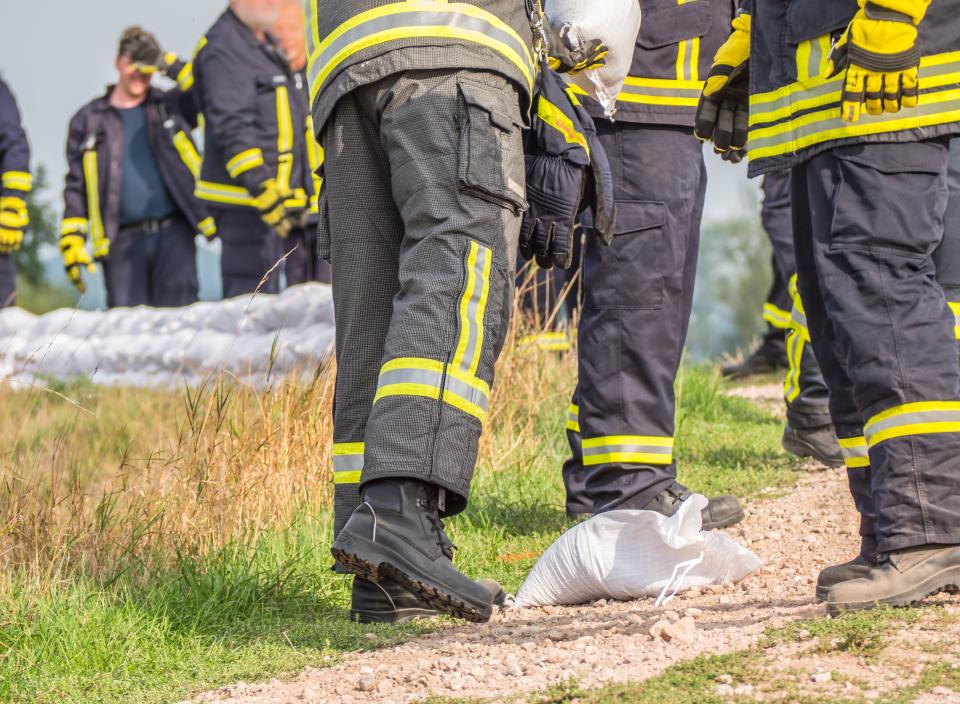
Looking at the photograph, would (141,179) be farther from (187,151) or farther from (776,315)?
(776,315)

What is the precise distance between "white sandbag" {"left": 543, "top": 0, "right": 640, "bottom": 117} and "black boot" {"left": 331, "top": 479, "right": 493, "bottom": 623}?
1.18 metres

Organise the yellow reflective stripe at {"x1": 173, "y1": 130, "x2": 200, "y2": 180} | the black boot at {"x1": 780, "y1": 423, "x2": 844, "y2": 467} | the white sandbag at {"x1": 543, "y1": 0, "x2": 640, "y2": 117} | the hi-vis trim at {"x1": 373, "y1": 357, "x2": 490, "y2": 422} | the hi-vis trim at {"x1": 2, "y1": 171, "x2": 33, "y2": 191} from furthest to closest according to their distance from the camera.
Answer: the hi-vis trim at {"x1": 2, "y1": 171, "x2": 33, "y2": 191} → the yellow reflective stripe at {"x1": 173, "y1": 130, "x2": 200, "y2": 180} → the black boot at {"x1": 780, "y1": 423, "x2": 844, "y2": 467} → the white sandbag at {"x1": 543, "y1": 0, "x2": 640, "y2": 117} → the hi-vis trim at {"x1": 373, "y1": 357, "x2": 490, "y2": 422}

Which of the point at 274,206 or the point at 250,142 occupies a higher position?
the point at 250,142

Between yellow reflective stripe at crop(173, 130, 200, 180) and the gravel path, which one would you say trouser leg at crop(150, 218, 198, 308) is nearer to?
yellow reflective stripe at crop(173, 130, 200, 180)

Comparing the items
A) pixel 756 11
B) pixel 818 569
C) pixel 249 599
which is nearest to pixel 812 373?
pixel 818 569

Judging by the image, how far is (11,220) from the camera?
416 inches

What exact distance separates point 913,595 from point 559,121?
1.36 meters

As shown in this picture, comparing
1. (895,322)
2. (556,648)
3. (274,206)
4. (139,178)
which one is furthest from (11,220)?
(895,322)

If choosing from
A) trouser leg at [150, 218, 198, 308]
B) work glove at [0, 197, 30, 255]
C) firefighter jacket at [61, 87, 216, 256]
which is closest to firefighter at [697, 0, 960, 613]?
firefighter jacket at [61, 87, 216, 256]

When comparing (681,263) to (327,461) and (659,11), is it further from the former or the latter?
(327,461)

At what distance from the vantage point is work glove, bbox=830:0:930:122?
2750mm

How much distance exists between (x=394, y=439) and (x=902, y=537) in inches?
42.0

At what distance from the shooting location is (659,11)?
3.96 meters

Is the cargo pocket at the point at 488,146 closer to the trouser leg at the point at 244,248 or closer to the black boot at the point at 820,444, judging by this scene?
the black boot at the point at 820,444
